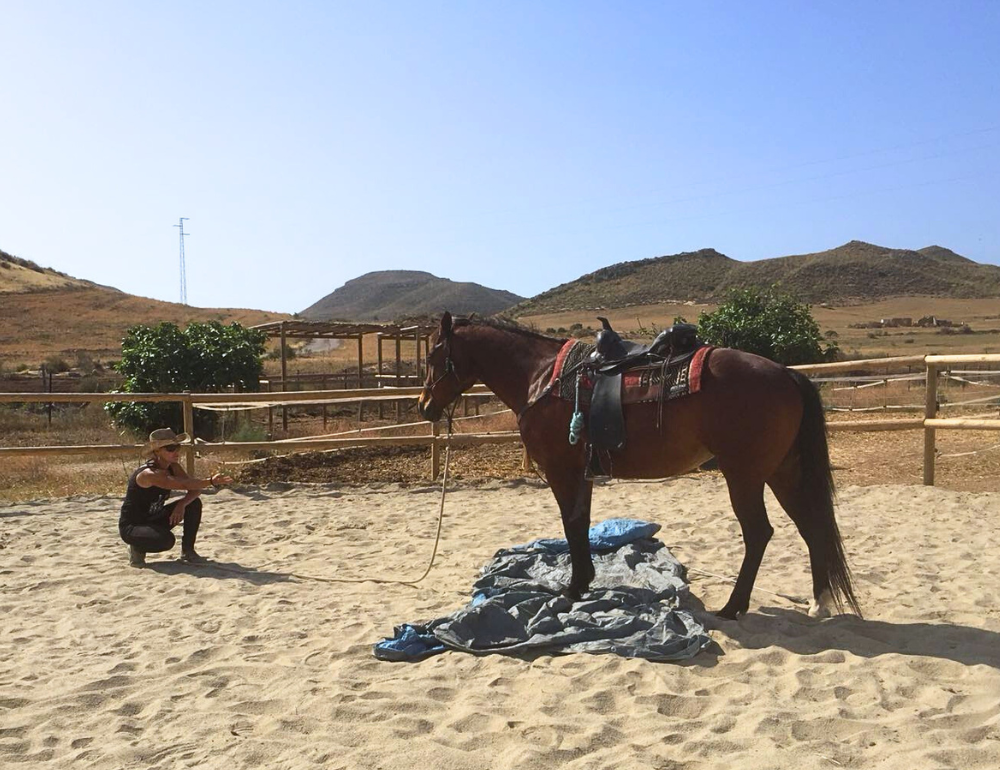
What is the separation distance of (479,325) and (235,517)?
3.52 meters

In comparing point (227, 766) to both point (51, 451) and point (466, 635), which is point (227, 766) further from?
point (51, 451)

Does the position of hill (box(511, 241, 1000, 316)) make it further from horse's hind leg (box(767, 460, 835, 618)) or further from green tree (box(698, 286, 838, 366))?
horse's hind leg (box(767, 460, 835, 618))

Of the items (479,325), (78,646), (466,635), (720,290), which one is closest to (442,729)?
(466,635)

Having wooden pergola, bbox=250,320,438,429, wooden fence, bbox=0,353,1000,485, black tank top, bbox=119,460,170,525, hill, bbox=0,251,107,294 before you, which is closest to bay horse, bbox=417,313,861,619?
wooden fence, bbox=0,353,1000,485

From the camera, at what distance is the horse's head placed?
479 cm

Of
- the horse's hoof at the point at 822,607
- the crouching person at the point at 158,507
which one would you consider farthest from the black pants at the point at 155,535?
the horse's hoof at the point at 822,607

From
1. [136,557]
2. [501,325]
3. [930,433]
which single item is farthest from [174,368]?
[930,433]

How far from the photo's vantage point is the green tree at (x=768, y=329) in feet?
56.1

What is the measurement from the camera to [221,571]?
5.31 m

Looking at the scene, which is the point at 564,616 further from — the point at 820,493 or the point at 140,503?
the point at 140,503

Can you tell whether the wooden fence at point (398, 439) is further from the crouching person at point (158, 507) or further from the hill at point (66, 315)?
the hill at point (66, 315)

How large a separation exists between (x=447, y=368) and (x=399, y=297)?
117 meters

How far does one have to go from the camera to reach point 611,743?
8.84 feet

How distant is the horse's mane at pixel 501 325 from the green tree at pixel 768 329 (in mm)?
12482
